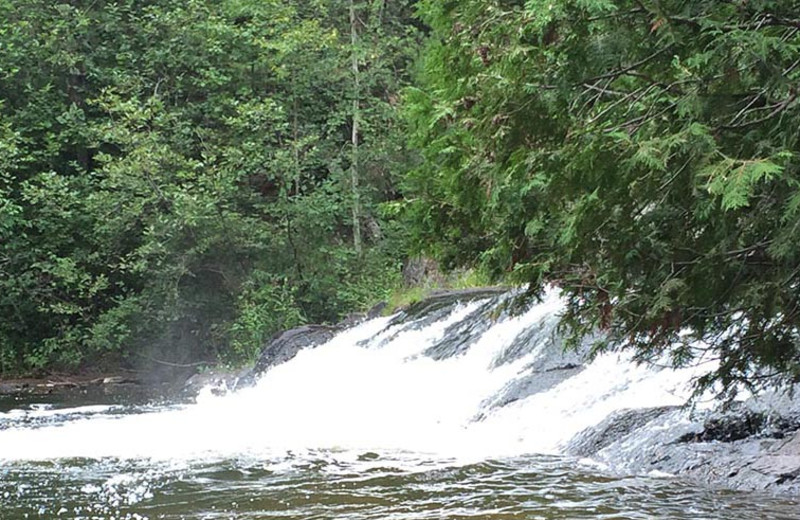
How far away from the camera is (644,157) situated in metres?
3.87

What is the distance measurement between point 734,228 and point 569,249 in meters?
0.81

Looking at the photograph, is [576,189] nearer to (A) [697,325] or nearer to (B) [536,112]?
(B) [536,112]

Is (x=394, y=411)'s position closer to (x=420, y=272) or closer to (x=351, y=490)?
(x=351, y=490)

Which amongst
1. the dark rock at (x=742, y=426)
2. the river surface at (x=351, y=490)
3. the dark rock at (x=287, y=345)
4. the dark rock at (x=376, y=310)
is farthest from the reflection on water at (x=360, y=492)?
the dark rock at (x=376, y=310)

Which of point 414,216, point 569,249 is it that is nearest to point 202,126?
point 414,216

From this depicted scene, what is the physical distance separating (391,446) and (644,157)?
535 centimetres

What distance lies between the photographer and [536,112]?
4816 millimetres

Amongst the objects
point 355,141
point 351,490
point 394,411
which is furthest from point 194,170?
point 351,490

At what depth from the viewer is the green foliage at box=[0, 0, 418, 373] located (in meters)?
20.3

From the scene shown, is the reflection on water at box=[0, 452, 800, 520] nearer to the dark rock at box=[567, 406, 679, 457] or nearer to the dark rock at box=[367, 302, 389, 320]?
the dark rock at box=[567, 406, 679, 457]

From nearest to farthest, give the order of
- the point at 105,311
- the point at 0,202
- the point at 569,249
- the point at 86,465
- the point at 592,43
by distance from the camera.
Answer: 1. the point at 592,43
2. the point at 569,249
3. the point at 86,465
4. the point at 0,202
5. the point at 105,311

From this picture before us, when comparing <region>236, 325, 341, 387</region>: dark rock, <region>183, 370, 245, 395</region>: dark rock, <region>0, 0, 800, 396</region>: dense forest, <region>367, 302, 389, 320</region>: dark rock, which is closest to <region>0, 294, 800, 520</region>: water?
<region>236, 325, 341, 387</region>: dark rock

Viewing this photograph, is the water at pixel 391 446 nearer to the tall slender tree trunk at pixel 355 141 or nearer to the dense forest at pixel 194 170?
the dense forest at pixel 194 170

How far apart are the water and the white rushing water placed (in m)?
0.02
